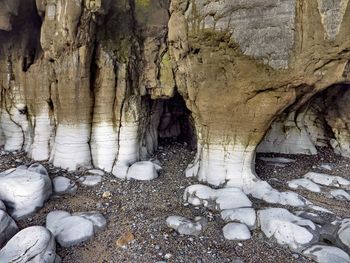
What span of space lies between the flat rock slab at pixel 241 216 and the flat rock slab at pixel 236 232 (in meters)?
0.12

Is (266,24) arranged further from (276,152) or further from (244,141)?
(276,152)

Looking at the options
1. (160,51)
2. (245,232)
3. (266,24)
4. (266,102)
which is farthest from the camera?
(160,51)

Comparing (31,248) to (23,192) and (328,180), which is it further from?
→ (328,180)

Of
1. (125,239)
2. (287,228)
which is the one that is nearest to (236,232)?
(287,228)

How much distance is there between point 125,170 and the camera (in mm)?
5352

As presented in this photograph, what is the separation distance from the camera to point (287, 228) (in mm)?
3607

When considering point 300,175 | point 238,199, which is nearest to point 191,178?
point 238,199

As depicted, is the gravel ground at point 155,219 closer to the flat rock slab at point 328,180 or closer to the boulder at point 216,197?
the boulder at point 216,197

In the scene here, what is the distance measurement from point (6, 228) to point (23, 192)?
2.35 ft

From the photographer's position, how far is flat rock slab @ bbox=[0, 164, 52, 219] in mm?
3955

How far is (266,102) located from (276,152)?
9.82 feet

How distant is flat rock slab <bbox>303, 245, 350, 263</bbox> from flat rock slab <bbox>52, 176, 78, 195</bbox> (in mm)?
3416

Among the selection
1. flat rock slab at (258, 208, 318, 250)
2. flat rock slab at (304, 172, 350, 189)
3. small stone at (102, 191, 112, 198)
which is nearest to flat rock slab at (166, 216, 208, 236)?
flat rock slab at (258, 208, 318, 250)

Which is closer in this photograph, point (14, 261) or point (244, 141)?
point (14, 261)
